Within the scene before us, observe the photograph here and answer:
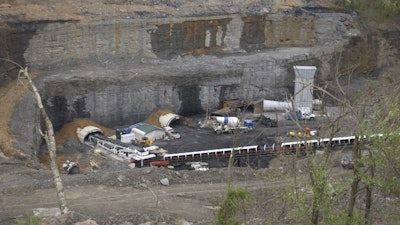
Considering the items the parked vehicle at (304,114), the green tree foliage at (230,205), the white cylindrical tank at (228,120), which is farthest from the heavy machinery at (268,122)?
the green tree foliage at (230,205)

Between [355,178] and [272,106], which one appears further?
[272,106]

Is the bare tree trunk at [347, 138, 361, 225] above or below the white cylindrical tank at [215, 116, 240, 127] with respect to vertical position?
above

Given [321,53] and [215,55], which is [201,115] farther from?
[321,53]

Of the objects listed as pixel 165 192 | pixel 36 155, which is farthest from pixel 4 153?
Result: pixel 165 192

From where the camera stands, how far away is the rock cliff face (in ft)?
110

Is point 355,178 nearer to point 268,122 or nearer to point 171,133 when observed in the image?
point 171,133

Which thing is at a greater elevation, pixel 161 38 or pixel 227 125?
pixel 161 38

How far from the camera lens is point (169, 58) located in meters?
37.9

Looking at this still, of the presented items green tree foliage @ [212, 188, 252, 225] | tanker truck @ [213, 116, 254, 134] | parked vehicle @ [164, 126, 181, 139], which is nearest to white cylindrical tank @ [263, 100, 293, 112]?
tanker truck @ [213, 116, 254, 134]

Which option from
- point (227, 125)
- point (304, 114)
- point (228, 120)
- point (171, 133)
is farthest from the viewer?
point (304, 114)

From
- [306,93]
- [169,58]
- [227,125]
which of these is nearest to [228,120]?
[227,125]

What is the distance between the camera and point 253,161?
29.2 m

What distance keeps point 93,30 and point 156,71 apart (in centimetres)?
416

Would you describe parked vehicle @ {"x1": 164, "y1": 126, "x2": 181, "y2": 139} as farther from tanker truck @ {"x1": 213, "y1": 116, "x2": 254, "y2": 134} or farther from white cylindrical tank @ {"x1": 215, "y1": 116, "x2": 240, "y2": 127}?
white cylindrical tank @ {"x1": 215, "y1": 116, "x2": 240, "y2": 127}
